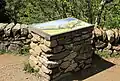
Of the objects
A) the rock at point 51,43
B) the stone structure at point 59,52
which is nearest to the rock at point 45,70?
the stone structure at point 59,52

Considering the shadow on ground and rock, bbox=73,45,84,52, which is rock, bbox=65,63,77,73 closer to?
the shadow on ground

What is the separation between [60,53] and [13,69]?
1.30m

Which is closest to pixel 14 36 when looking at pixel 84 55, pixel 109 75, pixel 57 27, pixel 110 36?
pixel 57 27

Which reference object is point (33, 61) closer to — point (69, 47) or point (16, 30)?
point (69, 47)

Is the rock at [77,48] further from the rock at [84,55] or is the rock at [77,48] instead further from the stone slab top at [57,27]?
the stone slab top at [57,27]

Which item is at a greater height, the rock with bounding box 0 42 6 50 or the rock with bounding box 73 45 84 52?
the rock with bounding box 73 45 84 52

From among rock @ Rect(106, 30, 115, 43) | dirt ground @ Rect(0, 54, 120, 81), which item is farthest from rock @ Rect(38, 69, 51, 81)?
rock @ Rect(106, 30, 115, 43)

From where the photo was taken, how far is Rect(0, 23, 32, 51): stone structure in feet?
23.0

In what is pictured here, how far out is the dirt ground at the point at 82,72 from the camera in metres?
5.98

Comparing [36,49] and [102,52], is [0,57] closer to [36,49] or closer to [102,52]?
[36,49]

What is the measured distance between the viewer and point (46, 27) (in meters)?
5.86

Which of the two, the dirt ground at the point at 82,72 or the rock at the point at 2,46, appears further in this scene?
the rock at the point at 2,46

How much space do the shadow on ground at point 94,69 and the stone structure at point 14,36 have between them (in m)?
1.66

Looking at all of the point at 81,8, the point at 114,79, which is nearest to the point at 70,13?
the point at 81,8
